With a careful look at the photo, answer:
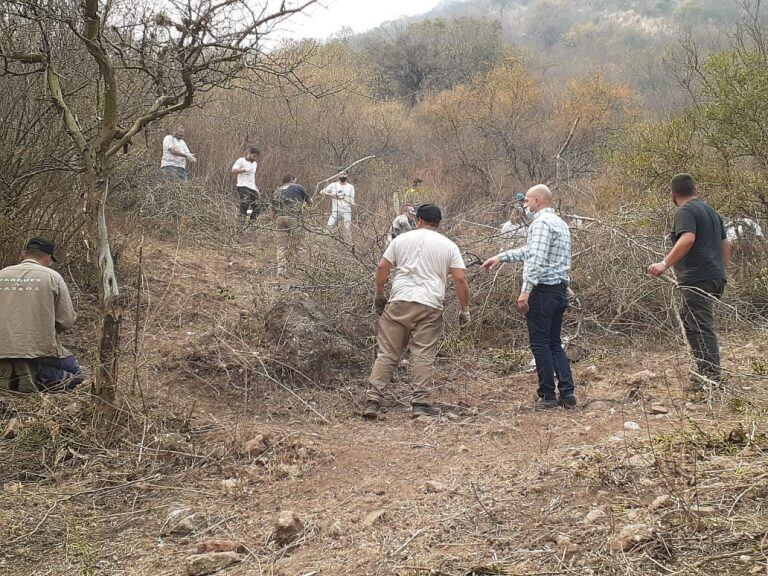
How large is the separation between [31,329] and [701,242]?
15.8 ft

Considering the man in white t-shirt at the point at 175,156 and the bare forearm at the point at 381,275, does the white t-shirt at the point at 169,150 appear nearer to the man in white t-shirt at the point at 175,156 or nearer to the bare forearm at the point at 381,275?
the man in white t-shirt at the point at 175,156

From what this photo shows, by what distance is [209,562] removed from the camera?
10.1ft

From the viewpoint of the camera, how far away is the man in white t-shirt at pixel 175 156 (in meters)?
11.3


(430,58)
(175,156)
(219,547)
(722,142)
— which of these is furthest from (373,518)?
(430,58)

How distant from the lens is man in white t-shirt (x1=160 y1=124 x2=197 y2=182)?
1135cm

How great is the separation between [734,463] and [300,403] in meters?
3.22

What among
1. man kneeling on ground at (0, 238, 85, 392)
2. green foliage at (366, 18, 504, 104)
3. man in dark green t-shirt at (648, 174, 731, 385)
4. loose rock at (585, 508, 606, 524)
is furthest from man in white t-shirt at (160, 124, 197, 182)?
green foliage at (366, 18, 504, 104)

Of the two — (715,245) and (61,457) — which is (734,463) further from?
(61,457)

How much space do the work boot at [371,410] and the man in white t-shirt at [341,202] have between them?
252cm

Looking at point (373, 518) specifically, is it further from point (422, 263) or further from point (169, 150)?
point (169, 150)

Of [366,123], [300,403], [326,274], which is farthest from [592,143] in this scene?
[300,403]

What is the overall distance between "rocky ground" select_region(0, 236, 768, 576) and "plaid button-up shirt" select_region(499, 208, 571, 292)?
964 mm

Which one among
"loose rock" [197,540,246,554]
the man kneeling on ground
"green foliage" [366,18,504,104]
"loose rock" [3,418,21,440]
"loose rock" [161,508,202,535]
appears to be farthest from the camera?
"green foliage" [366,18,504,104]

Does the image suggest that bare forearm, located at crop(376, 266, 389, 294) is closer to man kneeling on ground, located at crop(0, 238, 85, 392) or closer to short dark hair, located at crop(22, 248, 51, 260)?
man kneeling on ground, located at crop(0, 238, 85, 392)
